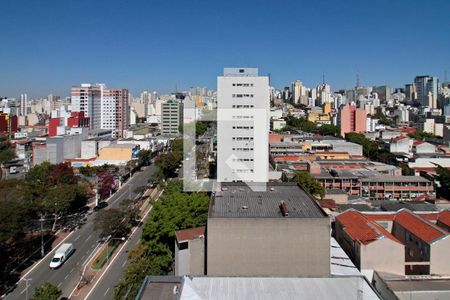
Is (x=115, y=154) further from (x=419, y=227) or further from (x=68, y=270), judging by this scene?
(x=419, y=227)

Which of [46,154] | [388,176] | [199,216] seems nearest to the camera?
[199,216]

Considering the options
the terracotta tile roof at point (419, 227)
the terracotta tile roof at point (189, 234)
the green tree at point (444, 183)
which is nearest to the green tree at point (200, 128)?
the green tree at point (444, 183)

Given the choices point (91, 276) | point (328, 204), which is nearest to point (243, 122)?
point (328, 204)

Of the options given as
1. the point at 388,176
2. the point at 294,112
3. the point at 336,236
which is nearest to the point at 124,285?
the point at 336,236

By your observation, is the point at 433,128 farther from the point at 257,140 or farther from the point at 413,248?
the point at 413,248

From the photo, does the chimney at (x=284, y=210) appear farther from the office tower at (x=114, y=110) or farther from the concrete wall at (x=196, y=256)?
the office tower at (x=114, y=110)

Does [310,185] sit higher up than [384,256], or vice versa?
[310,185]

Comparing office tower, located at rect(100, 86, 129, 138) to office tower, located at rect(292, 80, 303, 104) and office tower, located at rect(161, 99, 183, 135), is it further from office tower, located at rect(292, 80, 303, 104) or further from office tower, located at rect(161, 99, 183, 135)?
office tower, located at rect(292, 80, 303, 104)
